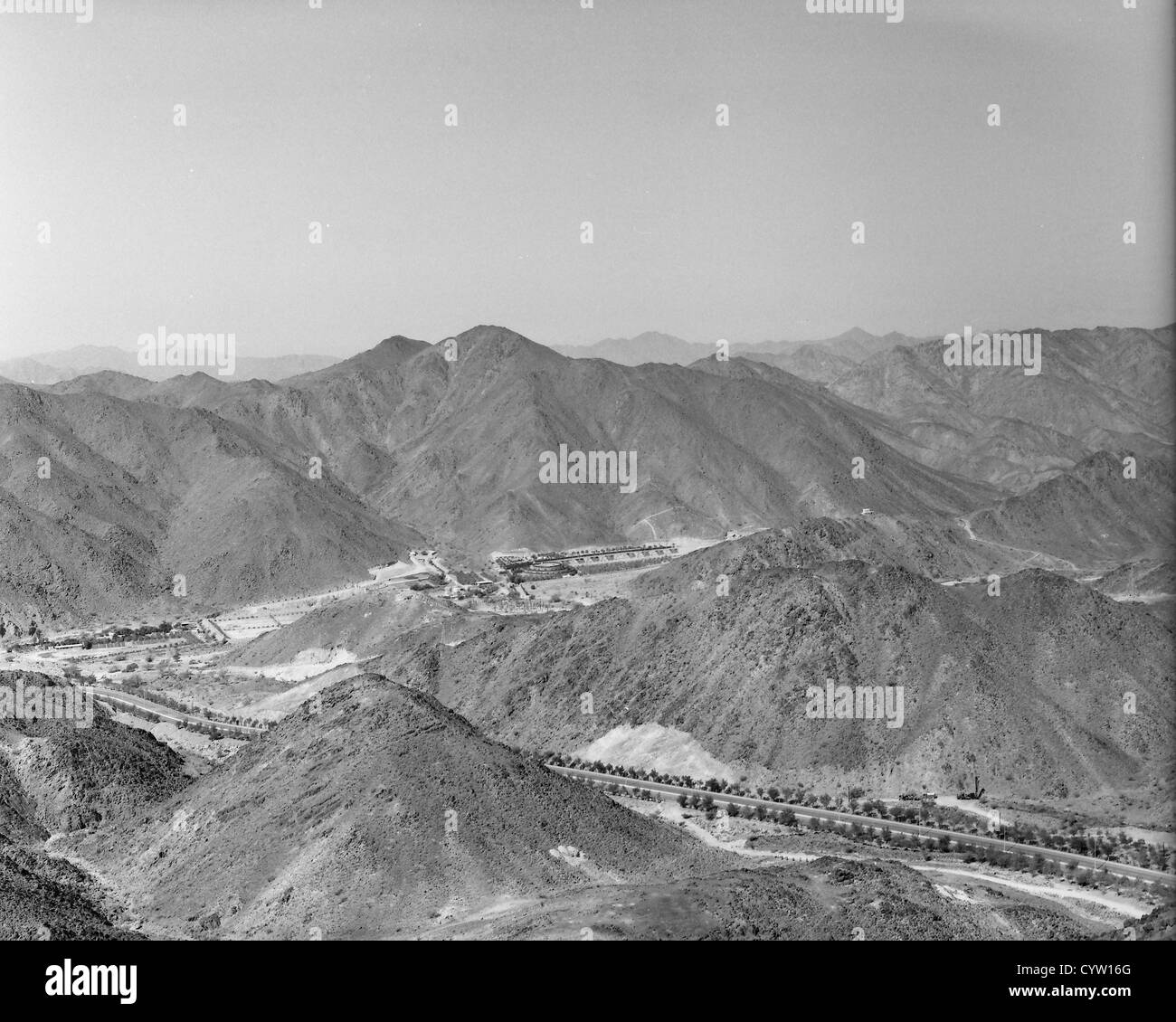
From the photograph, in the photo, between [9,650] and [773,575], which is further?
[9,650]

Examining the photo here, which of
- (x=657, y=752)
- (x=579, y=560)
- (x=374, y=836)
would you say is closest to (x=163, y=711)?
(x=657, y=752)

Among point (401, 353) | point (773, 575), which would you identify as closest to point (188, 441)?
point (401, 353)

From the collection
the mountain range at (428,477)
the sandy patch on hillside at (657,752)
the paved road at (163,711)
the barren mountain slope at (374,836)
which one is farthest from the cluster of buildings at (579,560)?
the barren mountain slope at (374,836)

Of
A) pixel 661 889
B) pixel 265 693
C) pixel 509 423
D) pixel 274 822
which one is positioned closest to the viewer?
pixel 661 889

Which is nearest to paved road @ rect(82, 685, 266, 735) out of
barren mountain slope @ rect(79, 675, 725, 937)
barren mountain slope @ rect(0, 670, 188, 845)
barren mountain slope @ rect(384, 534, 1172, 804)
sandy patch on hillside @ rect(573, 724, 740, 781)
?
barren mountain slope @ rect(384, 534, 1172, 804)

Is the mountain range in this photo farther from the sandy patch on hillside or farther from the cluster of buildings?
the sandy patch on hillside

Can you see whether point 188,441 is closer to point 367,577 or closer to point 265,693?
point 367,577
